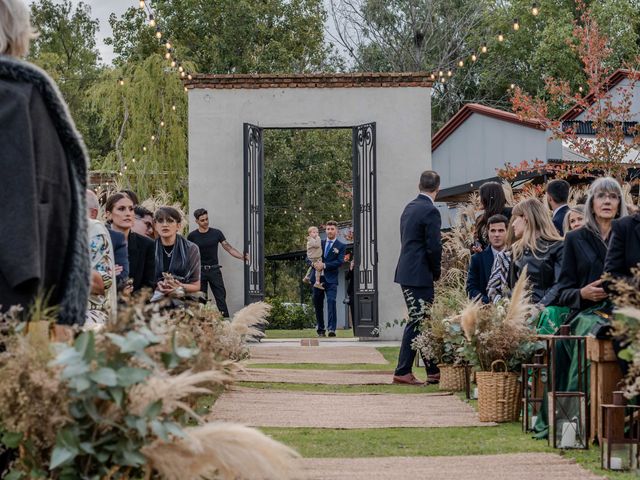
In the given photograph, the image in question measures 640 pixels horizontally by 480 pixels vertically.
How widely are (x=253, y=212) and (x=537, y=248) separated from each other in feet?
29.6

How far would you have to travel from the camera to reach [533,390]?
25.1 ft

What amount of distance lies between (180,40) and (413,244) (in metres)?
25.9

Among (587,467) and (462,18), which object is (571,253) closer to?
(587,467)

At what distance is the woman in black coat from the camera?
6383 millimetres

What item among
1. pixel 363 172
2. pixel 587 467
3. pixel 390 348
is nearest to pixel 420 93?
pixel 363 172

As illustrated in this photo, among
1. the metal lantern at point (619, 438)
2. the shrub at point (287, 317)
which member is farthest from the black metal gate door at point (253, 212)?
the metal lantern at point (619, 438)

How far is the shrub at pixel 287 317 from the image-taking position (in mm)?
25766

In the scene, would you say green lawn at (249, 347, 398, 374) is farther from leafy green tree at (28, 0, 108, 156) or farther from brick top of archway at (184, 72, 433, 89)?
leafy green tree at (28, 0, 108, 156)

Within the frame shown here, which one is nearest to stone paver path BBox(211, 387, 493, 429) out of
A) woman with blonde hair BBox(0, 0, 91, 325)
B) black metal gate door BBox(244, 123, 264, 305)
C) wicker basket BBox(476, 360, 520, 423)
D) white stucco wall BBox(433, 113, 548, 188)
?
wicker basket BBox(476, 360, 520, 423)

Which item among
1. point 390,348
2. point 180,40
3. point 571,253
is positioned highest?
point 180,40

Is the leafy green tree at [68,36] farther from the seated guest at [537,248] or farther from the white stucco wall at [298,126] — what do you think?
the seated guest at [537,248]

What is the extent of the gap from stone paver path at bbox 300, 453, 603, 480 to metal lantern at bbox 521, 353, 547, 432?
108 cm

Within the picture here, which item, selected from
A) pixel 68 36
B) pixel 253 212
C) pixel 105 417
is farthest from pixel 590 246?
pixel 68 36

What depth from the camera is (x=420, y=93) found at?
17.3 meters
